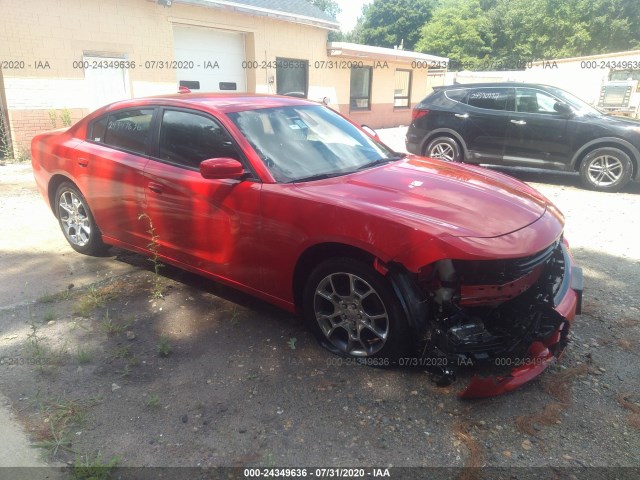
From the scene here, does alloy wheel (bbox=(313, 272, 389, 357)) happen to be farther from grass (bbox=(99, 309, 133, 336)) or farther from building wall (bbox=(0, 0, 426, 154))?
building wall (bbox=(0, 0, 426, 154))

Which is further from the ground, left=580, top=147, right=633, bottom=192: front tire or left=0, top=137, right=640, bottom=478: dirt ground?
left=580, top=147, right=633, bottom=192: front tire

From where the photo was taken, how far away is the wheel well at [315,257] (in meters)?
2.85

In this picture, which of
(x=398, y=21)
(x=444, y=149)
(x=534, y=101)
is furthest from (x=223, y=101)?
(x=398, y=21)

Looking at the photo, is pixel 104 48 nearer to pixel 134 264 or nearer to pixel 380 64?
pixel 134 264

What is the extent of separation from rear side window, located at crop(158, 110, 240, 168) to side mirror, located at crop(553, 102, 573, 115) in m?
6.48

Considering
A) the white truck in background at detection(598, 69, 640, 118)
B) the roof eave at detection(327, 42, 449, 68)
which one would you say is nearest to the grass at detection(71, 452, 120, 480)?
the roof eave at detection(327, 42, 449, 68)

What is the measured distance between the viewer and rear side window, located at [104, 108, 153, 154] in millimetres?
3977

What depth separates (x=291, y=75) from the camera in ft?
49.2

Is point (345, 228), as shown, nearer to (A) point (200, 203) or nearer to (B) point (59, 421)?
(A) point (200, 203)

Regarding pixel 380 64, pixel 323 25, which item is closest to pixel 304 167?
pixel 323 25

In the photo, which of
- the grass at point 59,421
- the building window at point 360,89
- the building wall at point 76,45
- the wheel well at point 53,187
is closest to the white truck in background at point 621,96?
the building window at point 360,89

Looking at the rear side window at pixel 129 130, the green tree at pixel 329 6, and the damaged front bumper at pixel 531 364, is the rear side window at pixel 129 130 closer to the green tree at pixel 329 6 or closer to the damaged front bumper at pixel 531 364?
the damaged front bumper at pixel 531 364

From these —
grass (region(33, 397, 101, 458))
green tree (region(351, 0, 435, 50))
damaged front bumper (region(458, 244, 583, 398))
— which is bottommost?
grass (region(33, 397, 101, 458))

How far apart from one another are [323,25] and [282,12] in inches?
72.5
